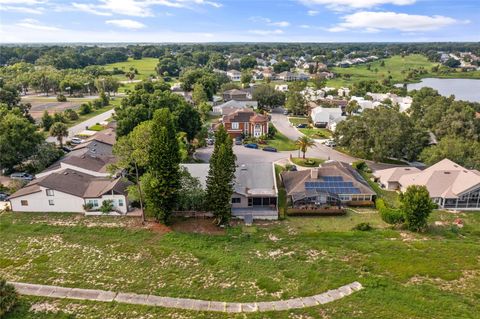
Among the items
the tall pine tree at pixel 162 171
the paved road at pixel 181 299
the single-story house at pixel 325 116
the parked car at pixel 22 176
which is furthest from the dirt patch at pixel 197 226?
the single-story house at pixel 325 116

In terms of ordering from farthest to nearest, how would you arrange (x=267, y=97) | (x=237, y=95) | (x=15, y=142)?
1. (x=237, y=95)
2. (x=267, y=97)
3. (x=15, y=142)

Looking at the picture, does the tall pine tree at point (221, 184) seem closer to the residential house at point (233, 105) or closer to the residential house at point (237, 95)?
the residential house at point (233, 105)

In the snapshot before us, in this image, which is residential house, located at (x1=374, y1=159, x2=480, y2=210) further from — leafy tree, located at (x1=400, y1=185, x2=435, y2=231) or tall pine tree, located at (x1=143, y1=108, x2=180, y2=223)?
tall pine tree, located at (x1=143, y1=108, x2=180, y2=223)

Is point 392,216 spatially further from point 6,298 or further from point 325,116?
point 325,116

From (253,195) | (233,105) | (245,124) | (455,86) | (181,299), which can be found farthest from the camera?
(455,86)

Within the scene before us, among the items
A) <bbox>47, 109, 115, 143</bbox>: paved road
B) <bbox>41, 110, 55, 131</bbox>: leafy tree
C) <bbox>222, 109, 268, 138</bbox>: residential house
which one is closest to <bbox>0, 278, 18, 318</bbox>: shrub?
<bbox>47, 109, 115, 143</bbox>: paved road

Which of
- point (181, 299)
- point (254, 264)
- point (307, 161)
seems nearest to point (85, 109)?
point (307, 161)
